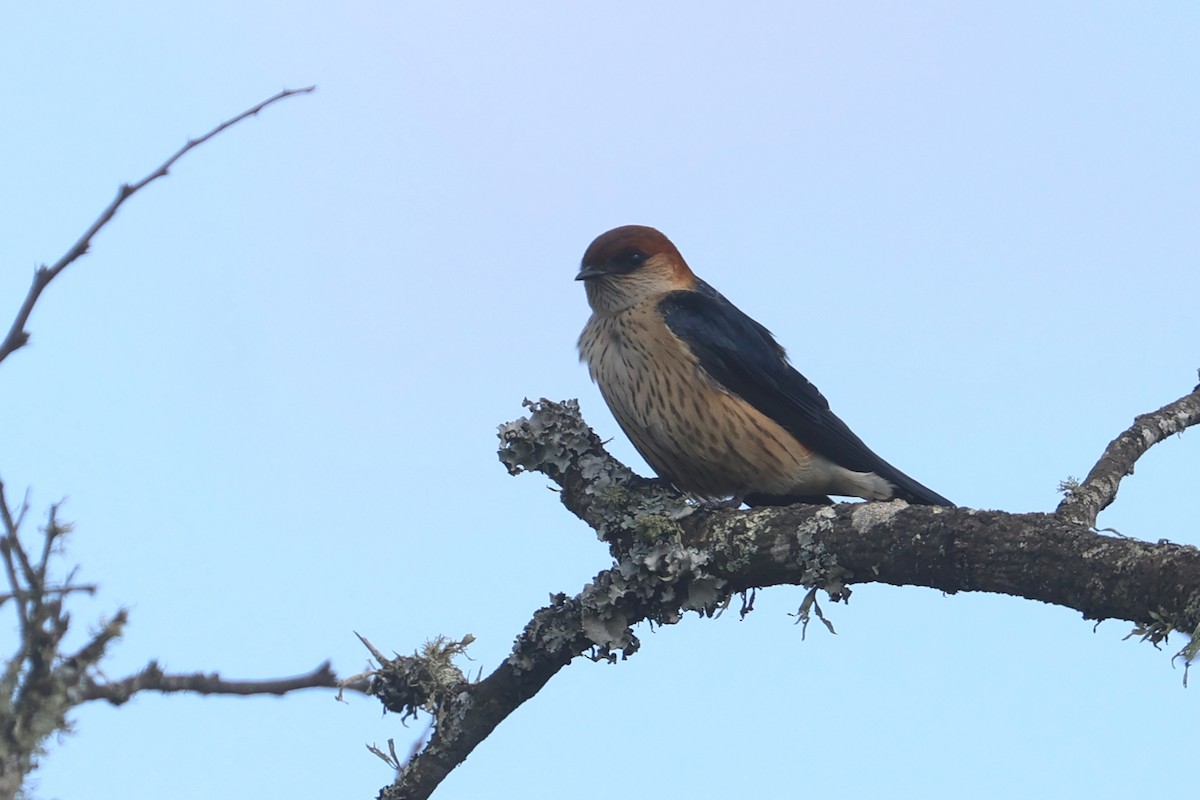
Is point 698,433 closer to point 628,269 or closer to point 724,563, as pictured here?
point 628,269

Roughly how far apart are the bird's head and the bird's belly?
0.65 metres

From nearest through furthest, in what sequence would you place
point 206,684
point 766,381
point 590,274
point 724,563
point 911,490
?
point 206,684, point 724,563, point 911,490, point 766,381, point 590,274

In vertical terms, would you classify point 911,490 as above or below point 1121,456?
above

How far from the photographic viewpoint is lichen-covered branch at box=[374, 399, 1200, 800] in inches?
134

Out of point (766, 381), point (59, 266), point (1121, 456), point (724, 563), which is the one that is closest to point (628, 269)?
point (766, 381)

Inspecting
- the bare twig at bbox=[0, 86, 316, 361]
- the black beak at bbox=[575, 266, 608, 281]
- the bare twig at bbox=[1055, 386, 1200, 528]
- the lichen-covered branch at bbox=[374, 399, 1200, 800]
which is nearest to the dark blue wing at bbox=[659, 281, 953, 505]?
the black beak at bbox=[575, 266, 608, 281]

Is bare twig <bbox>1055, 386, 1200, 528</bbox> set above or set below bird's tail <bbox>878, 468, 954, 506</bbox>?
below

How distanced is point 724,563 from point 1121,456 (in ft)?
4.48

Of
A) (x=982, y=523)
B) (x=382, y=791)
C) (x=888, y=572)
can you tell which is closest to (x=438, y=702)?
(x=382, y=791)

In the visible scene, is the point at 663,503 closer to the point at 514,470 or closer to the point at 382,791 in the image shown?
the point at 514,470

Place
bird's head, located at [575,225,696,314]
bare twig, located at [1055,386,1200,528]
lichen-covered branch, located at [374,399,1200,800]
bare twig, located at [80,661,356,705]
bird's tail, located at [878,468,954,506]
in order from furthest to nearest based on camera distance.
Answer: bird's head, located at [575,225,696,314]
bird's tail, located at [878,468,954,506]
bare twig, located at [1055,386,1200,528]
lichen-covered branch, located at [374,399,1200,800]
bare twig, located at [80,661,356,705]

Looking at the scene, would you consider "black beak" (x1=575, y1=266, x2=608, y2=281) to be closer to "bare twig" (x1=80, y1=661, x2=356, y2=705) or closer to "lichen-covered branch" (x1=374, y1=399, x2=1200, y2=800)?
"lichen-covered branch" (x1=374, y1=399, x2=1200, y2=800)

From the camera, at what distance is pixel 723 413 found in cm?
604

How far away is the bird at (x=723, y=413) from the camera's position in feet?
19.7
